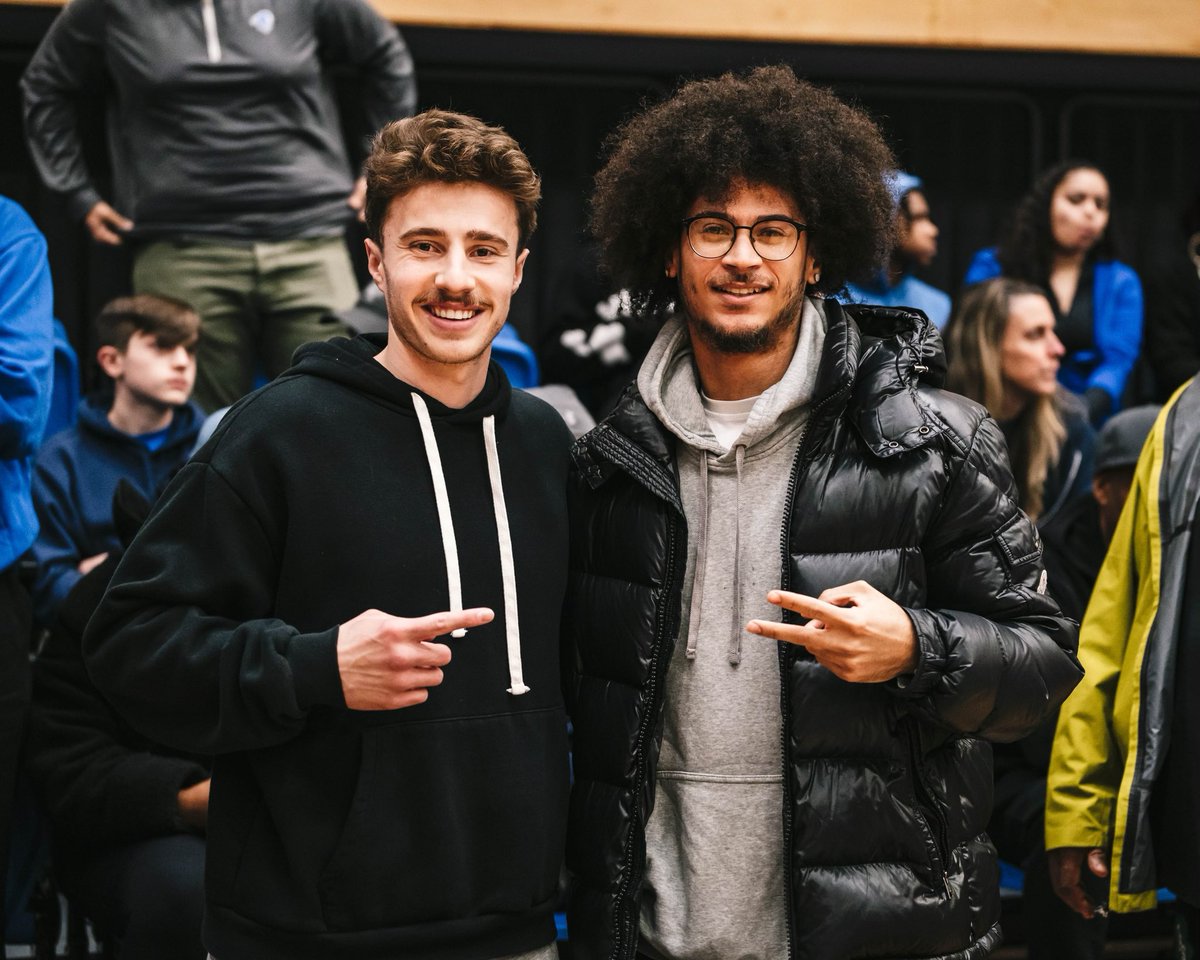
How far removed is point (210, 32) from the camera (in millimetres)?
4359

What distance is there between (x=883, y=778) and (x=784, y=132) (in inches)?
43.9

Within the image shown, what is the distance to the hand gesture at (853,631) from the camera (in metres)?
2.06

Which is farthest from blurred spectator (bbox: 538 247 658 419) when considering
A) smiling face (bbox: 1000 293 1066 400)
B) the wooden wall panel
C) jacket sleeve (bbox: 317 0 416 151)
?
smiling face (bbox: 1000 293 1066 400)

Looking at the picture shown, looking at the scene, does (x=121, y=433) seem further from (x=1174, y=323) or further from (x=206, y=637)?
(x=1174, y=323)

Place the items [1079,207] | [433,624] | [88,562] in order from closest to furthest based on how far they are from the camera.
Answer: [433,624]
[88,562]
[1079,207]

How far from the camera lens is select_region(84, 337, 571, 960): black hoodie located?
2.07 m

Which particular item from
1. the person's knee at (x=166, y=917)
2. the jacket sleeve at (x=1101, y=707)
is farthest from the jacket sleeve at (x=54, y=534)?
the jacket sleeve at (x=1101, y=707)

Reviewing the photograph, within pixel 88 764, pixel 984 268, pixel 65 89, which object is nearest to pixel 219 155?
pixel 65 89

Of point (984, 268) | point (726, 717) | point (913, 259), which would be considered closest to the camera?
point (726, 717)

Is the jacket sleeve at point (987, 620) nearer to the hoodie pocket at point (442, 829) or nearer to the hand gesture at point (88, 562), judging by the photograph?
the hoodie pocket at point (442, 829)

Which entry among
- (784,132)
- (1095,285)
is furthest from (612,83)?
(784,132)

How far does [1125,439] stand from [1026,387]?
107 centimetres

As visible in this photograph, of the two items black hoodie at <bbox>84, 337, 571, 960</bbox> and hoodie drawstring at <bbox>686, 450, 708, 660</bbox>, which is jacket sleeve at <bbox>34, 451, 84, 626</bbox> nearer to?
black hoodie at <bbox>84, 337, 571, 960</bbox>

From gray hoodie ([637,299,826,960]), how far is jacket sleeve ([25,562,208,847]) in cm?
131
